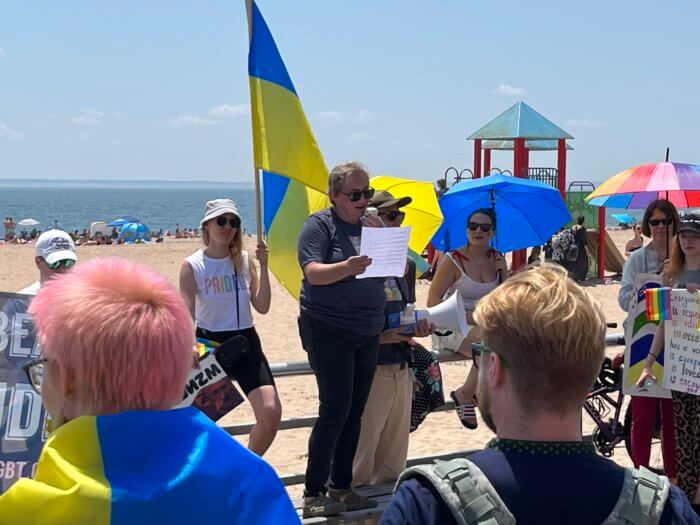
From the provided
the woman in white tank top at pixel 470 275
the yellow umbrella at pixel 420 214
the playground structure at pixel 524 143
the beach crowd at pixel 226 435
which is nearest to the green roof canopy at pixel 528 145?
the playground structure at pixel 524 143

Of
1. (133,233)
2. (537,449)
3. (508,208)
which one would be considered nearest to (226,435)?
(537,449)

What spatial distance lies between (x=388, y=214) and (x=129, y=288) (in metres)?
3.61

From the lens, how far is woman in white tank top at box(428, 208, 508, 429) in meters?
5.70

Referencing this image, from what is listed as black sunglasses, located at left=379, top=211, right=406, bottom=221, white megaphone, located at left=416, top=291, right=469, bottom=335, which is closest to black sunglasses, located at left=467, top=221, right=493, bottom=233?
black sunglasses, located at left=379, top=211, right=406, bottom=221

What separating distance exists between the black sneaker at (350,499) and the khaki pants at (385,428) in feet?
1.18

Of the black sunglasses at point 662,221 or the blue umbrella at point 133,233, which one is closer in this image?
the black sunglasses at point 662,221

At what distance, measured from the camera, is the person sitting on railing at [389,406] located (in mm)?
5059

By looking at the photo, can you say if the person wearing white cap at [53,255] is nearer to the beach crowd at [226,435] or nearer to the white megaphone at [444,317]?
the white megaphone at [444,317]

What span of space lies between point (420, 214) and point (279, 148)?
2.43m

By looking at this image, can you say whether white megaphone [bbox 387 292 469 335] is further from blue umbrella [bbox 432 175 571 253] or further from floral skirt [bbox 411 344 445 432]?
blue umbrella [bbox 432 175 571 253]

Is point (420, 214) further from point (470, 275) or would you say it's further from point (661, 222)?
point (661, 222)

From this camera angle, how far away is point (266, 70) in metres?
5.39

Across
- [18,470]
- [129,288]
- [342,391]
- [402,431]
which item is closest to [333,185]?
[342,391]

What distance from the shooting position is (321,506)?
15.2 ft
